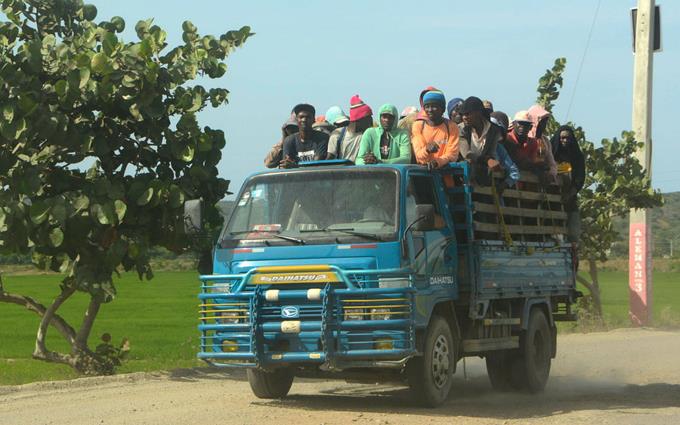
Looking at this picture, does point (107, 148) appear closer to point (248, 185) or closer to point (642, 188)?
point (248, 185)

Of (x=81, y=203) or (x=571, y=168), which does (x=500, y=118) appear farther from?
(x=81, y=203)

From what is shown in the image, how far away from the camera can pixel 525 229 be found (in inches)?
502

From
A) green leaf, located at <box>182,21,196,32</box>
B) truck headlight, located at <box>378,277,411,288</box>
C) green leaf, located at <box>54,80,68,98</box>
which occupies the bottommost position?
truck headlight, located at <box>378,277,411,288</box>

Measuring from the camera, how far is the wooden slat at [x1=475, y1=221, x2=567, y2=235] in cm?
1157

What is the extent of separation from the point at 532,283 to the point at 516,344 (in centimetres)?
70

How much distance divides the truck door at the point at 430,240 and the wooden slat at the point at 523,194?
0.51 meters

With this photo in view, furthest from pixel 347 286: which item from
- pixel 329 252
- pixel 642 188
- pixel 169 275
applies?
pixel 169 275

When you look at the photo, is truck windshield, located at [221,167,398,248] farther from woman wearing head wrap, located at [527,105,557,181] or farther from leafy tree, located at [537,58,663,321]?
leafy tree, located at [537,58,663,321]

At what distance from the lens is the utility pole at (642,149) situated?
83.4 ft

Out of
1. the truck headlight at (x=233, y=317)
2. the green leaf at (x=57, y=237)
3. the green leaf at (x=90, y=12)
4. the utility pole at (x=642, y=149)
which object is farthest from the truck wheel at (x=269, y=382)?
the utility pole at (x=642, y=149)

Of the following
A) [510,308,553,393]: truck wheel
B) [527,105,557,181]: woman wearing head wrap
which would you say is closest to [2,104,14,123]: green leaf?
[527,105,557,181]: woman wearing head wrap

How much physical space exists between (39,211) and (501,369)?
514cm

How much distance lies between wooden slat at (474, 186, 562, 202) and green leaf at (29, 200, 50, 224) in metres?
4.48

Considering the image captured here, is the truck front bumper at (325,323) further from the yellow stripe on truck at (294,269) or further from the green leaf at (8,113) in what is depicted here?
the green leaf at (8,113)
